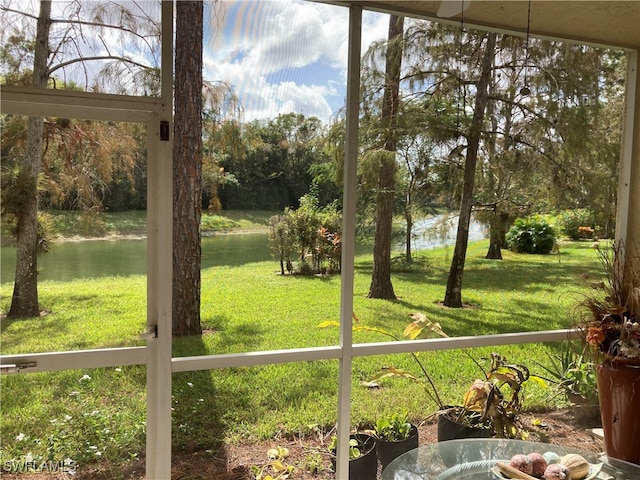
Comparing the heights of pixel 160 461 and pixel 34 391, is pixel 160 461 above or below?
below

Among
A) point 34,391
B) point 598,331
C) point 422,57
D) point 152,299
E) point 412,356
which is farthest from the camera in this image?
point 412,356

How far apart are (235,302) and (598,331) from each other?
2.07 metres

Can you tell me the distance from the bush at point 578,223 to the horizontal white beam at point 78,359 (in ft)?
10.3

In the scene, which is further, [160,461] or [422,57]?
[422,57]

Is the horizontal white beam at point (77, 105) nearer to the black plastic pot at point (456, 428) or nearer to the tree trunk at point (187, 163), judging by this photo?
the tree trunk at point (187, 163)

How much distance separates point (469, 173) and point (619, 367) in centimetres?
151

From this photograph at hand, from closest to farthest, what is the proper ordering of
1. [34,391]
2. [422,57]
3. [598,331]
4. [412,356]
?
[34,391] < [598,331] < [422,57] < [412,356]

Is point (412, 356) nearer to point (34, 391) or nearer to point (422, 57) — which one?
point (422, 57)

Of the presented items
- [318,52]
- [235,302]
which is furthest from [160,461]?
[318,52]

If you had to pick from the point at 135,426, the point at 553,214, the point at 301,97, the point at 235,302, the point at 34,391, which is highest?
the point at 301,97

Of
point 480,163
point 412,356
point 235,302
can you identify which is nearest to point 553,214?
point 480,163

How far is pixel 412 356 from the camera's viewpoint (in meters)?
3.88

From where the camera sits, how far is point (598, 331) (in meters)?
3.07

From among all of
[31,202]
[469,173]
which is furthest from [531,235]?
[31,202]
